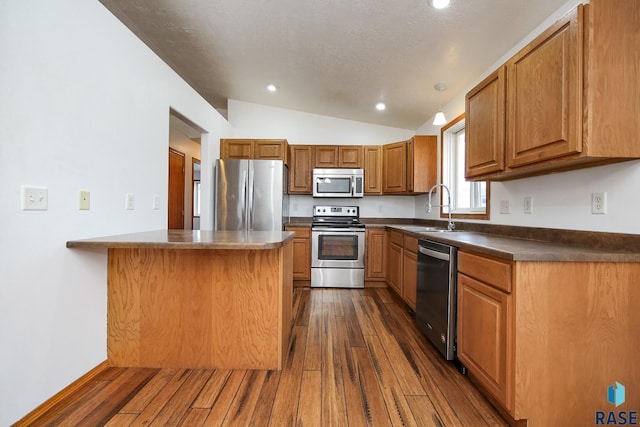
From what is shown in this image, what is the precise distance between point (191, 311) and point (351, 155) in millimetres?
3118

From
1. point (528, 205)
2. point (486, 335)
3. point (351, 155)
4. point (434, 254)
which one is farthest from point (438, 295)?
point (351, 155)

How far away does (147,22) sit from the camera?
2.68 m

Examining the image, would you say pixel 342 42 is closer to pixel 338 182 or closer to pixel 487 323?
pixel 338 182

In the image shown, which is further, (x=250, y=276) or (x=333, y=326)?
(x=333, y=326)

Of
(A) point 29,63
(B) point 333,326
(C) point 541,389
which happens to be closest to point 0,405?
(A) point 29,63

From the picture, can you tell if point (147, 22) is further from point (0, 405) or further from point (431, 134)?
point (431, 134)

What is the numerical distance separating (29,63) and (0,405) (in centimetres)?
159

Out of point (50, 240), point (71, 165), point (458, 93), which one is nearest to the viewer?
point (50, 240)

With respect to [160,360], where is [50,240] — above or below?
above

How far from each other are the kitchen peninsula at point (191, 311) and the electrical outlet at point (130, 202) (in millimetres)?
359

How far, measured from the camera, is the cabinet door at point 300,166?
4258mm

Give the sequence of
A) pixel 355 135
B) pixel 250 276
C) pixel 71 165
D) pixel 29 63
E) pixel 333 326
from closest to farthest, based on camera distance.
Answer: pixel 29 63 < pixel 71 165 < pixel 250 276 < pixel 333 326 < pixel 355 135

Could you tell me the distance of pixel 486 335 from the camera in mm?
1526

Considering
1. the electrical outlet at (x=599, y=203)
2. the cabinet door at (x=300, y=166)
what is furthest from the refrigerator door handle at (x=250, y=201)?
the electrical outlet at (x=599, y=203)
